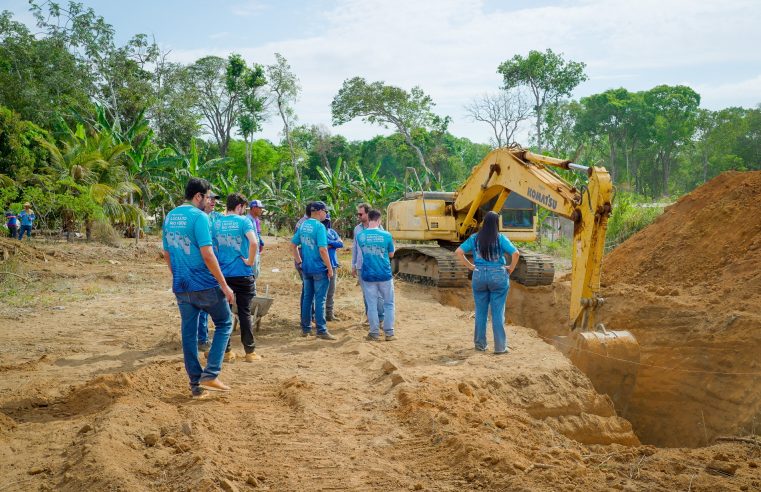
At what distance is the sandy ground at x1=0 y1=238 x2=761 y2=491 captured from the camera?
4.18 m

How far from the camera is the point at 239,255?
722cm

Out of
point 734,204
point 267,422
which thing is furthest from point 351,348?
point 734,204

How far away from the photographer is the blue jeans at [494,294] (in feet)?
26.1

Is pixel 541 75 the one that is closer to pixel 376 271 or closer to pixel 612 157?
pixel 612 157

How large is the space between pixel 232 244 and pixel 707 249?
35.0 feet

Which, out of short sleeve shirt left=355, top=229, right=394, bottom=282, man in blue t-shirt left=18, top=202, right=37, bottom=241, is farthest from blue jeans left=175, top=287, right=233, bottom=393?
man in blue t-shirt left=18, top=202, right=37, bottom=241

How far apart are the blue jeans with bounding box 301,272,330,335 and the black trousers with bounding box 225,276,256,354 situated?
4.89ft

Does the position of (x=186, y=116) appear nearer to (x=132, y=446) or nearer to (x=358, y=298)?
(x=358, y=298)

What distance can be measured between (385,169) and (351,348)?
197ft

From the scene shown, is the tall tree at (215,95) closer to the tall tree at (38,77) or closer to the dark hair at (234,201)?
the tall tree at (38,77)

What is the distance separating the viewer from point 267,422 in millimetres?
5262

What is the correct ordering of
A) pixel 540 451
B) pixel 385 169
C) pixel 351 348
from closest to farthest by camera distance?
pixel 540 451 < pixel 351 348 < pixel 385 169

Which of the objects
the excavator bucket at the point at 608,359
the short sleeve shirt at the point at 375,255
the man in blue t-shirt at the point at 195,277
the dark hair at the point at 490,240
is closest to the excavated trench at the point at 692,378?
the excavator bucket at the point at 608,359

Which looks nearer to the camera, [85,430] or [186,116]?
[85,430]
